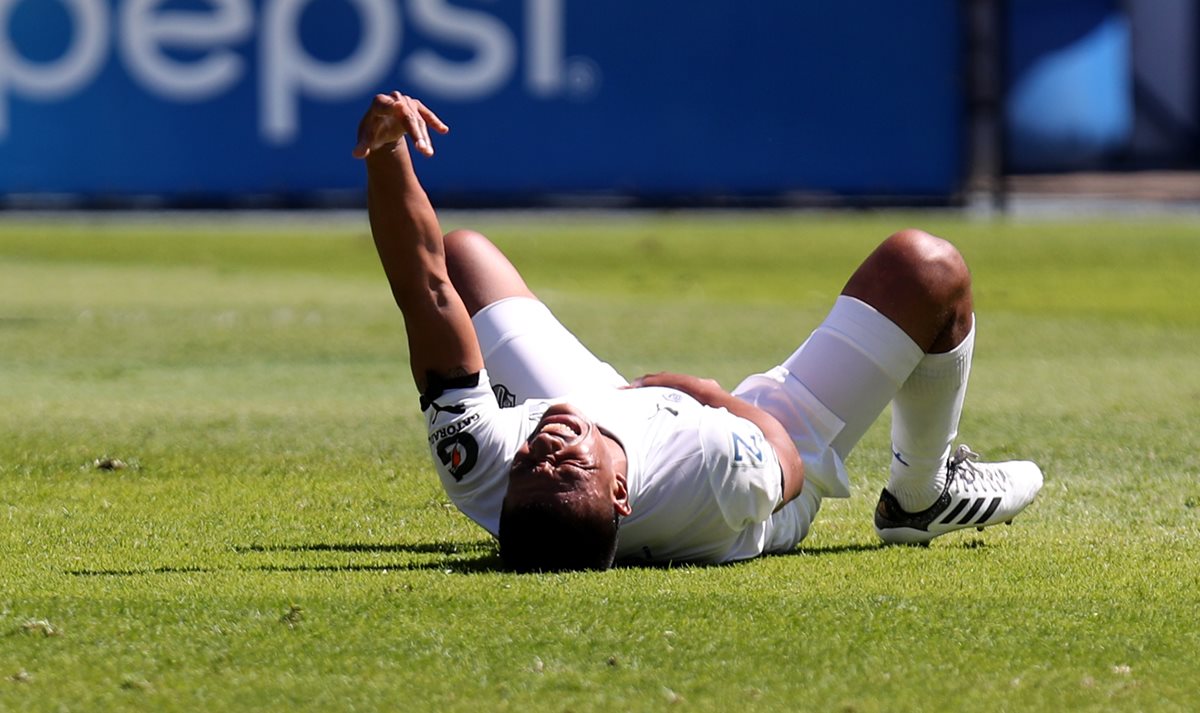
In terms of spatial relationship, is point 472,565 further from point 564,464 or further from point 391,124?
point 391,124

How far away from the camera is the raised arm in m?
4.26

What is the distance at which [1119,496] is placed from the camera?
5676 mm

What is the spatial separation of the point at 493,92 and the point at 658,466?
1517 cm

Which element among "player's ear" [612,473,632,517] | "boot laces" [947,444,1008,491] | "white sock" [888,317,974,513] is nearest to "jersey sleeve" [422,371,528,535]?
"player's ear" [612,473,632,517]

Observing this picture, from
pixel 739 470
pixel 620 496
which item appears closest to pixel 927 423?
pixel 739 470

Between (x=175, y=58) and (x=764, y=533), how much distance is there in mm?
15464

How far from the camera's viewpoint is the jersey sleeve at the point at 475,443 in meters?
4.30

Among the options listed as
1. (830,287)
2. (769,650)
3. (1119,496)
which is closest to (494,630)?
(769,650)

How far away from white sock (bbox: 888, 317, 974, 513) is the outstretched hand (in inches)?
53.5

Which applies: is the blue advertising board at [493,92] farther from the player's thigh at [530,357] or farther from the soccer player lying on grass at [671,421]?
the soccer player lying on grass at [671,421]

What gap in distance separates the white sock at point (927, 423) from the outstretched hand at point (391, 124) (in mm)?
1359

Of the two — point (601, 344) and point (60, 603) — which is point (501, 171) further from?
point (60, 603)

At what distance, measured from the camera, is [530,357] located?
16.7 feet

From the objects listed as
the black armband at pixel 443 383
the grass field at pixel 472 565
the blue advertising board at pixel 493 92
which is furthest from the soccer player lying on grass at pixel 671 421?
the blue advertising board at pixel 493 92
